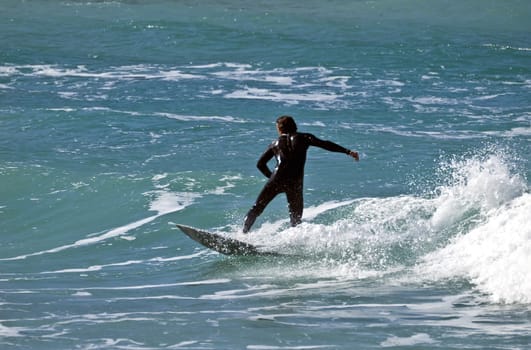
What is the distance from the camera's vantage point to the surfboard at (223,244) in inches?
451

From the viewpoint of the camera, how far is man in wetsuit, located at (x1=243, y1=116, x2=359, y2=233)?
449 inches

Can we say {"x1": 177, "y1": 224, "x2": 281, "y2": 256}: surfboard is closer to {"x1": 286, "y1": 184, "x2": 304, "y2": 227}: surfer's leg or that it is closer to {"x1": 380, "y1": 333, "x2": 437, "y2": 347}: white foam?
{"x1": 286, "y1": 184, "x2": 304, "y2": 227}: surfer's leg

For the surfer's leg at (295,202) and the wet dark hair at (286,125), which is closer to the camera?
the wet dark hair at (286,125)

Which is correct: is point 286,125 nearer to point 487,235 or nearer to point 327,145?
point 327,145

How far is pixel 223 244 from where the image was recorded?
38.2 ft

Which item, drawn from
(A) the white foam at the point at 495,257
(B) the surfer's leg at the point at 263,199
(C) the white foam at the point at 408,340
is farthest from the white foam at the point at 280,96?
(C) the white foam at the point at 408,340

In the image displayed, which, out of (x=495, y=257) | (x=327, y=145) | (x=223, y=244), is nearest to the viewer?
(x=495, y=257)

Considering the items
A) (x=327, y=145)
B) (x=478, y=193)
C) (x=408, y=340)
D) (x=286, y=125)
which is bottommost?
(x=408, y=340)

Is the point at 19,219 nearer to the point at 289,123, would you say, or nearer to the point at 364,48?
the point at 289,123

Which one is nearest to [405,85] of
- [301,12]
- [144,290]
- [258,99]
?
[258,99]

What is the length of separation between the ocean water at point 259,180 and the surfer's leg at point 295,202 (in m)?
0.18

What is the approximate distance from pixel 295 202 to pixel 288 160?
0.51 metres

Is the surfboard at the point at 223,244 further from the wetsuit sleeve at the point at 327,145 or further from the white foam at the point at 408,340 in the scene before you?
the white foam at the point at 408,340

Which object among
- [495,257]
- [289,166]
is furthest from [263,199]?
[495,257]
